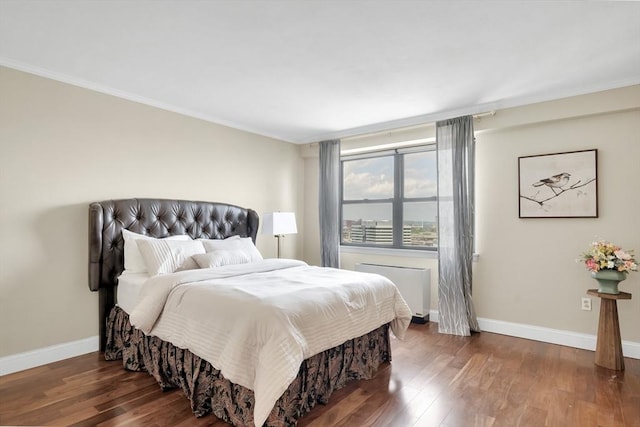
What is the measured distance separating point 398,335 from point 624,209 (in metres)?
2.31

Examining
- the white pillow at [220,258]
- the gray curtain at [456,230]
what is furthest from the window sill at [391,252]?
the white pillow at [220,258]

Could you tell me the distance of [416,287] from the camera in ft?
13.5

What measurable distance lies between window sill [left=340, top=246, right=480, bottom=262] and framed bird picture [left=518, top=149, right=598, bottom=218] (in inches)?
31.6

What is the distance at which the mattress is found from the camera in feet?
9.06

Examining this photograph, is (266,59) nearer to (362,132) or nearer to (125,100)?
(125,100)

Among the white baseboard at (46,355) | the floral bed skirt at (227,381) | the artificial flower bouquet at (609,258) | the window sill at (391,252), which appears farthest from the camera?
the window sill at (391,252)

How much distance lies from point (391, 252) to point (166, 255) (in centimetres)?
273

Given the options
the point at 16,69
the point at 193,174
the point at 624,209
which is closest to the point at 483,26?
the point at 624,209

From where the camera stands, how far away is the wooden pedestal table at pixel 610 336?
2.81 meters

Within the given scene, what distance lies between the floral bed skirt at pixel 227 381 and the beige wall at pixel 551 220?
1664 mm

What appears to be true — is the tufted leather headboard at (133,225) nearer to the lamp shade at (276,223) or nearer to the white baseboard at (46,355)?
the white baseboard at (46,355)

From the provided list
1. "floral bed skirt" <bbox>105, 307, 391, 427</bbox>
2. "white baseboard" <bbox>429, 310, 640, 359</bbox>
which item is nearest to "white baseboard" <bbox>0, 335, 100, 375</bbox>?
"floral bed skirt" <bbox>105, 307, 391, 427</bbox>

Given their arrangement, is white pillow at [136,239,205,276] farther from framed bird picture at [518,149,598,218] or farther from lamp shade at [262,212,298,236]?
framed bird picture at [518,149,598,218]

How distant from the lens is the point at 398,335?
2.95m
